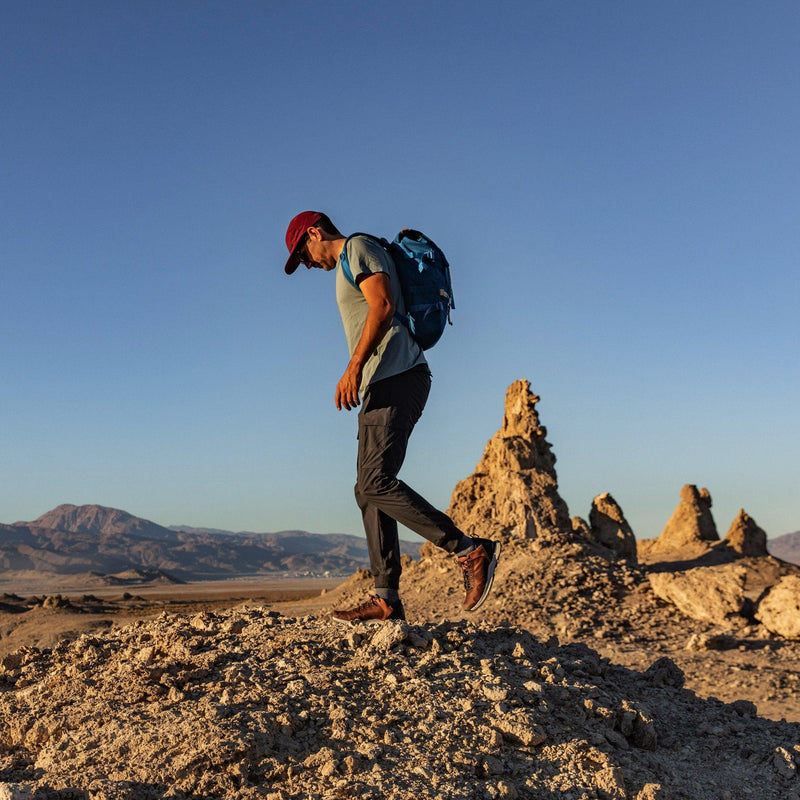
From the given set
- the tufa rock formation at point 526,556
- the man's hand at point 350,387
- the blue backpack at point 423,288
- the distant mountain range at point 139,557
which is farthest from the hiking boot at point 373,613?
the distant mountain range at point 139,557

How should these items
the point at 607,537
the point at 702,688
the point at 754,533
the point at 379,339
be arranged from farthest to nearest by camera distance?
the point at 754,533 < the point at 607,537 < the point at 702,688 < the point at 379,339

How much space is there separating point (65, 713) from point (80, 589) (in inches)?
1434

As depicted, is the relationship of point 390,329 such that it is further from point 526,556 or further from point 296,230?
point 526,556

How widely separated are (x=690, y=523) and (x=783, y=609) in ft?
34.5

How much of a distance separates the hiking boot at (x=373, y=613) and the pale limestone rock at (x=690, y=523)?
57.1 ft

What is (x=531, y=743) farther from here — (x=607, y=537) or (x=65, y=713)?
(x=607, y=537)

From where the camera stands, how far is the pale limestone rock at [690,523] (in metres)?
19.6

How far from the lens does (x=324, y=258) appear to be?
3.93 meters

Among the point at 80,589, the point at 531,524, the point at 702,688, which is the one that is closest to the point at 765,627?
the point at 702,688

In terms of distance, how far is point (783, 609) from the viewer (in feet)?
31.4

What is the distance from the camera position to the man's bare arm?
355 cm

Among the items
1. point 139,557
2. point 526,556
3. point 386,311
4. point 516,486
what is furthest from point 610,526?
point 139,557

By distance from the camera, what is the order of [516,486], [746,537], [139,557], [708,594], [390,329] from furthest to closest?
[139,557] → [746,537] → [516,486] → [708,594] → [390,329]

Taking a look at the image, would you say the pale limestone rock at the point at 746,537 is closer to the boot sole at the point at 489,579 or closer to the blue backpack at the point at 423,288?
the boot sole at the point at 489,579
